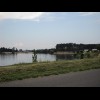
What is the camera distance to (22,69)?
45.8 ft
